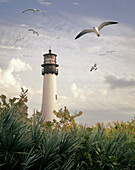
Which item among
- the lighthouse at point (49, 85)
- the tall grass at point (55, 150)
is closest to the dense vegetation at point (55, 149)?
the tall grass at point (55, 150)

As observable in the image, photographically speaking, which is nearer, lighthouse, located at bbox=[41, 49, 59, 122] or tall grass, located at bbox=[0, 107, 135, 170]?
tall grass, located at bbox=[0, 107, 135, 170]

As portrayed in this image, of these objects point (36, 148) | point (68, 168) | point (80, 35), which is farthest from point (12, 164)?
point (80, 35)

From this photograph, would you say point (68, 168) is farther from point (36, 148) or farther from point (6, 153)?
point (6, 153)

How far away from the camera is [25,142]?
546 centimetres

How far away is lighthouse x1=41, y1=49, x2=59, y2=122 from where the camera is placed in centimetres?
3538

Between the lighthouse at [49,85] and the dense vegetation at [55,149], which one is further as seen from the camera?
the lighthouse at [49,85]

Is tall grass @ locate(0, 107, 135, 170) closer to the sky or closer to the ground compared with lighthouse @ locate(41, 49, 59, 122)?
closer to the ground

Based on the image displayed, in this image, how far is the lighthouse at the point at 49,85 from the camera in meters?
35.4

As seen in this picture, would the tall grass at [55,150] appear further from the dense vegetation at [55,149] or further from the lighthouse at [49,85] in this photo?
the lighthouse at [49,85]

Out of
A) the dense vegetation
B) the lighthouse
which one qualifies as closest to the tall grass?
the dense vegetation

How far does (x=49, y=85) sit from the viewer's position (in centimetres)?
3653

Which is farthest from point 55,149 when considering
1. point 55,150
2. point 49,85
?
point 49,85

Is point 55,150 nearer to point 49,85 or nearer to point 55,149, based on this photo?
point 55,149

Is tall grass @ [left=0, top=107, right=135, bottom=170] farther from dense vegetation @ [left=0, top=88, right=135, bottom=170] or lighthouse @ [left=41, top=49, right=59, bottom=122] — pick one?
lighthouse @ [left=41, top=49, right=59, bottom=122]
